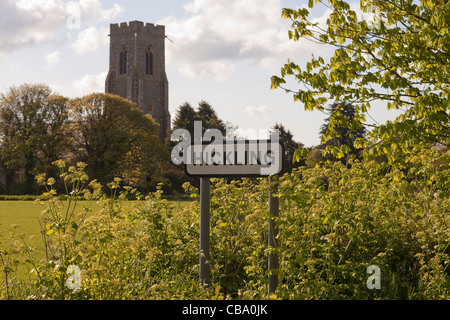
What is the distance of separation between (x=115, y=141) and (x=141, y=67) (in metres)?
35.6

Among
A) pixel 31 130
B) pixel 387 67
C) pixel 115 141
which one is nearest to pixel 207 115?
pixel 115 141

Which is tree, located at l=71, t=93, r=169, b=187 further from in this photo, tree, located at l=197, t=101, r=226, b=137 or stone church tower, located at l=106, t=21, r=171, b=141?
stone church tower, located at l=106, t=21, r=171, b=141

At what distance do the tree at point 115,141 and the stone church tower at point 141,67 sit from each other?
28.6 meters

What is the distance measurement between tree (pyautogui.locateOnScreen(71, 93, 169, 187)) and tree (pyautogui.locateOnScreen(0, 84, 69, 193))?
1.32 metres

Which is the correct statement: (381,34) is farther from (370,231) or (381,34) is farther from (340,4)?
(370,231)

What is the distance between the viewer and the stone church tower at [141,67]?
71.8 meters

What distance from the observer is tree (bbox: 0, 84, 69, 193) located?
39.2 meters

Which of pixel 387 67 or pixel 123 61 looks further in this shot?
pixel 123 61

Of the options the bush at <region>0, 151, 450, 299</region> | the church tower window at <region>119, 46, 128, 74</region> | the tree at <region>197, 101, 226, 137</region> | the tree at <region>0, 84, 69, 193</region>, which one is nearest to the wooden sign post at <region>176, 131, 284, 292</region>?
the bush at <region>0, 151, 450, 299</region>

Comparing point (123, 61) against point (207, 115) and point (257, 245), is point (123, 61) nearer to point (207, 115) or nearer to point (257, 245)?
point (207, 115)

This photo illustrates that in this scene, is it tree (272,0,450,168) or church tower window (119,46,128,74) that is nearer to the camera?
tree (272,0,450,168)

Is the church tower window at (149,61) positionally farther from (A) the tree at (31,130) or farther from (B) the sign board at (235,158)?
(B) the sign board at (235,158)

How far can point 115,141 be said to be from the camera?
3975 centimetres

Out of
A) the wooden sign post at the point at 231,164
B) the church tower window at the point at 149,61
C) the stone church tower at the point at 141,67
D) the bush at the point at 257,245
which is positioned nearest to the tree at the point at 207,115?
the stone church tower at the point at 141,67
